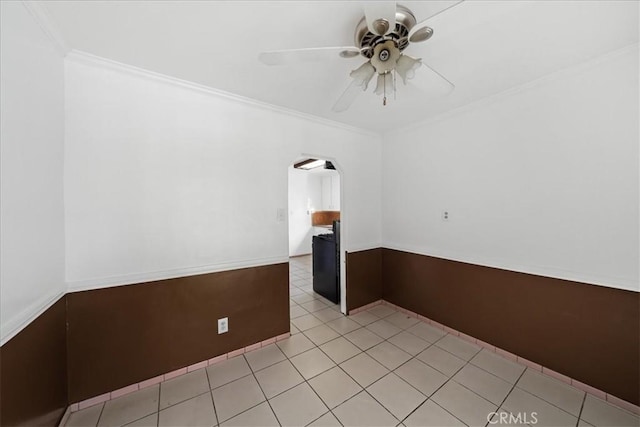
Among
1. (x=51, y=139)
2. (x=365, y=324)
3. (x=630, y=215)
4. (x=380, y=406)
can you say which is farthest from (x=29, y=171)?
(x=630, y=215)

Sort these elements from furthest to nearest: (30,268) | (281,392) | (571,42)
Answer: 1. (281,392)
2. (571,42)
3. (30,268)

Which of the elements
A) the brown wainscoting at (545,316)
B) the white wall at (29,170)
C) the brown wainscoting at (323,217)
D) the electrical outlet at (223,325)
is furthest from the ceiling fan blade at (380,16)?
the brown wainscoting at (323,217)

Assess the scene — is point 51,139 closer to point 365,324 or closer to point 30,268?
point 30,268

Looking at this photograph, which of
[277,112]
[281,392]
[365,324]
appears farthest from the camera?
[365,324]

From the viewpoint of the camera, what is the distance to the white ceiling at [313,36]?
3.76 feet

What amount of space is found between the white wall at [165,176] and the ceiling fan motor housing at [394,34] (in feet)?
4.05

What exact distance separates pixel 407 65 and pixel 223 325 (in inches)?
92.8

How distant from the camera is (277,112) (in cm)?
229

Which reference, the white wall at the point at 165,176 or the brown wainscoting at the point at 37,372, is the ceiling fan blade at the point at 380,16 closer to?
the white wall at the point at 165,176

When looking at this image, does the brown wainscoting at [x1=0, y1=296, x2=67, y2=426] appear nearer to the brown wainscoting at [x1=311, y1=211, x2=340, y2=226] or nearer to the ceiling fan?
the ceiling fan

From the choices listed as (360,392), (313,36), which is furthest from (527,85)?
(360,392)

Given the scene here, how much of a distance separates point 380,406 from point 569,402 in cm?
130

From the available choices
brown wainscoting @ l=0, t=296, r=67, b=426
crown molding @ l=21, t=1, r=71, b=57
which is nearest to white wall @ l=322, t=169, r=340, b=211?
crown molding @ l=21, t=1, r=71, b=57

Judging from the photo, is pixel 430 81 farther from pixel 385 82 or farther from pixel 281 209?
pixel 281 209
